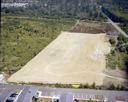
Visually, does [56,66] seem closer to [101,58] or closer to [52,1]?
[101,58]

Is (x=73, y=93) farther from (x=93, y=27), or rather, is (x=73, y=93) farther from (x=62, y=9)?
(x=62, y=9)

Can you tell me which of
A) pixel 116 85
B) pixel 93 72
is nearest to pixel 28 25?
pixel 93 72

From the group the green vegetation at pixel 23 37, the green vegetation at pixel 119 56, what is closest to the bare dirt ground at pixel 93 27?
the green vegetation at pixel 23 37

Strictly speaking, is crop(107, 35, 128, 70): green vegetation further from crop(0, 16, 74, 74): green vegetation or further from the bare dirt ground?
crop(0, 16, 74, 74): green vegetation

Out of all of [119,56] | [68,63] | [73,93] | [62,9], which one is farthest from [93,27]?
[73,93]

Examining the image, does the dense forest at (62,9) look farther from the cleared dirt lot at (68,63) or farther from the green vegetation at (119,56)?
the cleared dirt lot at (68,63)

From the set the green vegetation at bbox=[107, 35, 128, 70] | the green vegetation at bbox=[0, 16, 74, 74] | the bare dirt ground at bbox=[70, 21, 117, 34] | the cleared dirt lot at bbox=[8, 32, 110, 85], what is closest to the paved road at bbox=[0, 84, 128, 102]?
the cleared dirt lot at bbox=[8, 32, 110, 85]
